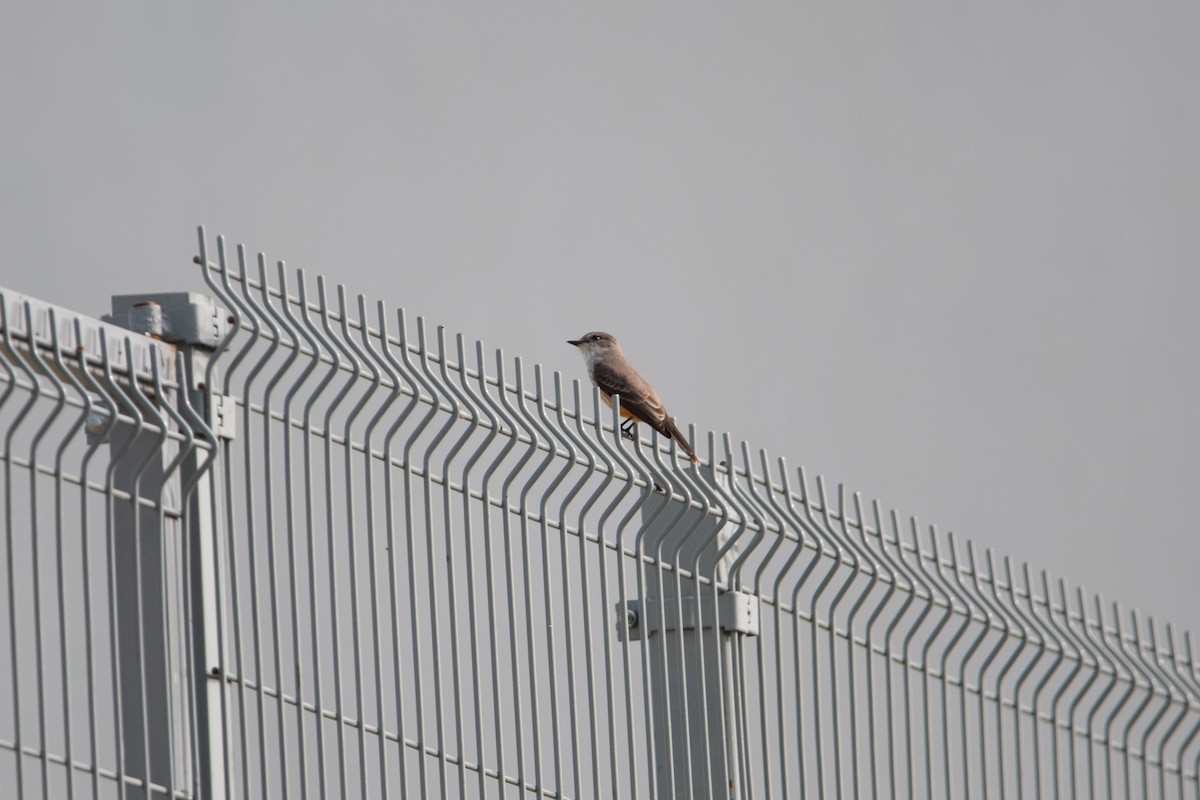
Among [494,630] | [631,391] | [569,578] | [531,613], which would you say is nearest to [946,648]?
[569,578]

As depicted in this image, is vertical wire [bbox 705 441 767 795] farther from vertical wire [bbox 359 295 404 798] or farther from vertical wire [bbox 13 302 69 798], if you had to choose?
vertical wire [bbox 13 302 69 798]

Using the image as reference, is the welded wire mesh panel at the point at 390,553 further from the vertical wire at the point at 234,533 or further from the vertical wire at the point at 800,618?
the vertical wire at the point at 800,618

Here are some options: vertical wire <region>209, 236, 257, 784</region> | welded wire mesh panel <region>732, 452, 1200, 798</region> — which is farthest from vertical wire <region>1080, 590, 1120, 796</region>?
vertical wire <region>209, 236, 257, 784</region>

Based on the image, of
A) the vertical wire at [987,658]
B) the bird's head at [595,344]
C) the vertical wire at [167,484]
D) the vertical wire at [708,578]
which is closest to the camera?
the vertical wire at [167,484]

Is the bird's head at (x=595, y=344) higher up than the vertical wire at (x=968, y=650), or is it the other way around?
the bird's head at (x=595, y=344)

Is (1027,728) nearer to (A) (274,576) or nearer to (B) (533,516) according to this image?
(B) (533,516)

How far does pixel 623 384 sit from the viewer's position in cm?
949

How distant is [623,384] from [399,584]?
18.0ft

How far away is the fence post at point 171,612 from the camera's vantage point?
12.2 ft

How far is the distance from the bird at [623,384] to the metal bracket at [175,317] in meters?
3.67

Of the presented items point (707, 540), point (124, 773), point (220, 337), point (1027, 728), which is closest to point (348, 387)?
point (220, 337)

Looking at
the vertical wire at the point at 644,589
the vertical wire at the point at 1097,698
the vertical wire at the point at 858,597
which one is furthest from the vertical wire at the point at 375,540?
the vertical wire at the point at 1097,698

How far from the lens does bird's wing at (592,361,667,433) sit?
870 cm

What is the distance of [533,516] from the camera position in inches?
176
